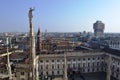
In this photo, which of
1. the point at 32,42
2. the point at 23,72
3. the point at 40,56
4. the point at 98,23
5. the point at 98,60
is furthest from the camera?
the point at 98,23

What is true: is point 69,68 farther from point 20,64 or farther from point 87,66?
point 20,64

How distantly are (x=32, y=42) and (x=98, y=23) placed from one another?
396 feet

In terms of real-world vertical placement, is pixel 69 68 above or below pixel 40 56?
below


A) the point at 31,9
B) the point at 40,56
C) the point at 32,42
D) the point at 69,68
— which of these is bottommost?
the point at 69,68

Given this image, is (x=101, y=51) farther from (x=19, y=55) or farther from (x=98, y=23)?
(x=98, y=23)

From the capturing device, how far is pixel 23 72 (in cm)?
3144

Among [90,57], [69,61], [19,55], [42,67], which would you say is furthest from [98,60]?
[19,55]

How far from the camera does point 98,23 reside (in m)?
126

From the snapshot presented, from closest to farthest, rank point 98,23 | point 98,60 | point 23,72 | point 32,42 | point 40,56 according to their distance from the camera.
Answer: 1. point 32,42
2. point 23,72
3. point 40,56
4. point 98,60
5. point 98,23

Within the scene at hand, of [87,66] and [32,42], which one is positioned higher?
[32,42]

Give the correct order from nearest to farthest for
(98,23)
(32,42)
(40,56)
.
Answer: (32,42)
(40,56)
(98,23)

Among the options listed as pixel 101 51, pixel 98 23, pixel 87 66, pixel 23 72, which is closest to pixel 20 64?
pixel 23 72

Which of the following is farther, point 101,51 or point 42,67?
point 101,51

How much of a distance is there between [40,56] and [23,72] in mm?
7219
